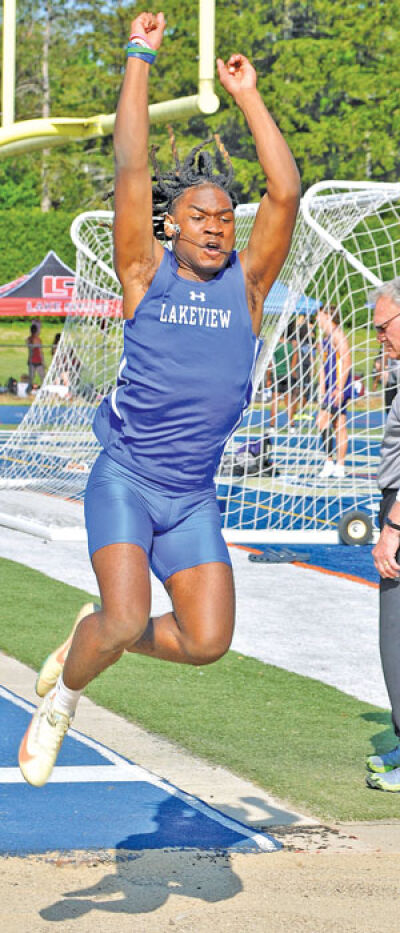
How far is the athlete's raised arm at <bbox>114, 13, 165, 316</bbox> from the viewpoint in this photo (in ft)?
15.5

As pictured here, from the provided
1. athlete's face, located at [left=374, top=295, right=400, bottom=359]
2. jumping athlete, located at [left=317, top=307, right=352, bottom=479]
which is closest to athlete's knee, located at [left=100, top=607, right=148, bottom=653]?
athlete's face, located at [left=374, top=295, right=400, bottom=359]

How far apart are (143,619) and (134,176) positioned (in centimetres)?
140

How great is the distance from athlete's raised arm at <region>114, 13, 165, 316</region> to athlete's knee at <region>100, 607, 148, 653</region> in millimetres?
967

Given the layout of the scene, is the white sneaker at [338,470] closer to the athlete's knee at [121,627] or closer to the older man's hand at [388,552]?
the older man's hand at [388,552]

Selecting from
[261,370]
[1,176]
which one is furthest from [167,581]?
A: [1,176]

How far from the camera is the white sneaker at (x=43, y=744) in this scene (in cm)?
493

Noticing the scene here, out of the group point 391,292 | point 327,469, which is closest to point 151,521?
point 391,292

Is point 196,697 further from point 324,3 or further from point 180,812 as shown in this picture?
point 324,3

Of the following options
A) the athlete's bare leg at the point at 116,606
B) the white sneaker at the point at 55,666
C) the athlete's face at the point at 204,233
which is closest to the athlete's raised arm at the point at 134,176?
the athlete's face at the point at 204,233

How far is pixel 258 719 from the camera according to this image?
24.3ft

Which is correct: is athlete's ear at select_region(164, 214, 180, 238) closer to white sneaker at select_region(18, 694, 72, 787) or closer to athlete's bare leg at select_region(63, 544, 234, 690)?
athlete's bare leg at select_region(63, 544, 234, 690)

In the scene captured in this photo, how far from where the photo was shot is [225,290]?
194 inches

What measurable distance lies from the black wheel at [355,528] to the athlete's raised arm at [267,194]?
787cm

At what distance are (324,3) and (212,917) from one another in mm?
51002
